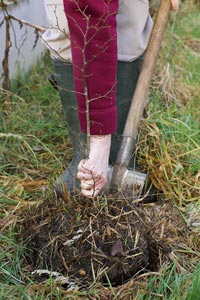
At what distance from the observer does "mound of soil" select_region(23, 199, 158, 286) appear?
189cm

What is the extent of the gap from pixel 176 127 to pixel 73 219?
0.83m

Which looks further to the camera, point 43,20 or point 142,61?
point 43,20

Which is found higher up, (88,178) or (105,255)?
(88,178)

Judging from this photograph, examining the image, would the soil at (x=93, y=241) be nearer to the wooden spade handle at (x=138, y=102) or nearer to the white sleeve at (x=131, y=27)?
the wooden spade handle at (x=138, y=102)

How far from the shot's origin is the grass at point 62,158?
183cm

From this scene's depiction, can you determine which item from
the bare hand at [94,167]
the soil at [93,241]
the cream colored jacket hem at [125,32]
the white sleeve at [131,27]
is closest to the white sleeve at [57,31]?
the cream colored jacket hem at [125,32]

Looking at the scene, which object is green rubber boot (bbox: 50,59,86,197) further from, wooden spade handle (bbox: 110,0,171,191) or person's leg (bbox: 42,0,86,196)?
wooden spade handle (bbox: 110,0,171,191)

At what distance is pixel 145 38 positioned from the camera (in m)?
2.38

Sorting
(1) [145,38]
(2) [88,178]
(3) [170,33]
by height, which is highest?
(1) [145,38]

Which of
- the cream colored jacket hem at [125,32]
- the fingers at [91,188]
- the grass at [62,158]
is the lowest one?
the grass at [62,158]

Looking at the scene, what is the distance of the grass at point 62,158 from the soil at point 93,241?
53mm

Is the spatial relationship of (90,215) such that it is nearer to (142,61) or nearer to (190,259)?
(190,259)

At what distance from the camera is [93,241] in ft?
6.24

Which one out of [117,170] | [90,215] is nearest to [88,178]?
[90,215]
